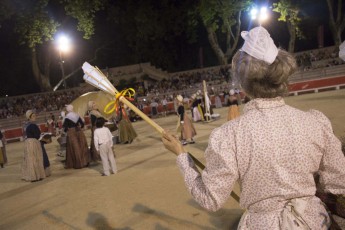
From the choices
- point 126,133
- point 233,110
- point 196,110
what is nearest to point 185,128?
point 233,110

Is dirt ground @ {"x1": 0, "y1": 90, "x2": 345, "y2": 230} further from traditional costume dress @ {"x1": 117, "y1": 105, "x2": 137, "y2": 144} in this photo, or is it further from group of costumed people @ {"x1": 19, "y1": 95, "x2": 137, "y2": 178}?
traditional costume dress @ {"x1": 117, "y1": 105, "x2": 137, "y2": 144}

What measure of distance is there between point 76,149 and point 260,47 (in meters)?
8.99

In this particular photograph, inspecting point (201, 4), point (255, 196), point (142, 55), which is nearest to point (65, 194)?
point (255, 196)

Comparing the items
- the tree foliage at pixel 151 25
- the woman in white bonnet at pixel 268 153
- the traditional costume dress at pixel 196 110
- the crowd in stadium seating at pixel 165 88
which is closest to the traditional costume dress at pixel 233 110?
the traditional costume dress at pixel 196 110

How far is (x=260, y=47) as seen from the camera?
5.01 ft

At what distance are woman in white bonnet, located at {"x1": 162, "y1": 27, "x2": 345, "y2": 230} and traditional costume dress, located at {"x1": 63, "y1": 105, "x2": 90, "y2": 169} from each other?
338 inches

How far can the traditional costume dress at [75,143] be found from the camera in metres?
9.70

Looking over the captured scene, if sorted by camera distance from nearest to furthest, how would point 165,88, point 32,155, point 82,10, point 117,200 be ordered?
point 117,200 → point 32,155 → point 82,10 → point 165,88

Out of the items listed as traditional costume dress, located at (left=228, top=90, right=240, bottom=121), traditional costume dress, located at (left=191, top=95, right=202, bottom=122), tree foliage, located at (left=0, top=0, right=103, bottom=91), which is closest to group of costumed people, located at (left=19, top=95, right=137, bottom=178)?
traditional costume dress, located at (left=228, top=90, right=240, bottom=121)

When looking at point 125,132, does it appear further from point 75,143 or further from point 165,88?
point 165,88

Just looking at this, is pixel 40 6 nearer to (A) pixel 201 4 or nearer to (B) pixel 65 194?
(A) pixel 201 4

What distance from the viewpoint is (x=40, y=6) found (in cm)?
2383

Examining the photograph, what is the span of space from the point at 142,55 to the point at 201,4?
9315 millimetres

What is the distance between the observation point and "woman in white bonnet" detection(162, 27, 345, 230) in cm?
151
